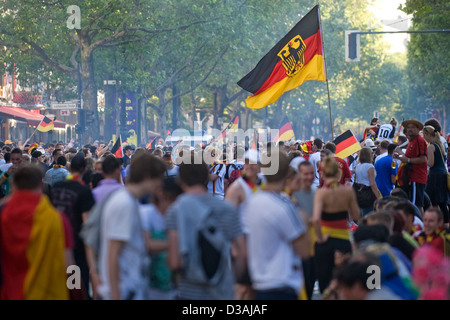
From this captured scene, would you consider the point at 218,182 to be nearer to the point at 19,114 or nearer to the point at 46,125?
the point at 46,125

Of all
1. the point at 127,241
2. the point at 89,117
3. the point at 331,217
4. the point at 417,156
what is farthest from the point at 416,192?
the point at 89,117

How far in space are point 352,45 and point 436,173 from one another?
448 inches

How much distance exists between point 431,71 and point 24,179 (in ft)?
129

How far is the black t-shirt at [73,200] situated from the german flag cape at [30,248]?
5.90 feet

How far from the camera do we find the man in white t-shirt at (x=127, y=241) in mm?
5484

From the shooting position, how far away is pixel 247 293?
747 cm

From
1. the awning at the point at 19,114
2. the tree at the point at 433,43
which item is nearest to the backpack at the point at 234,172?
the tree at the point at 433,43

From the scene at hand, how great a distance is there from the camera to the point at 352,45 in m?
24.7

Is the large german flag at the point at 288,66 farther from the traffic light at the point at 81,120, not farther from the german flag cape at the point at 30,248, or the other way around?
the traffic light at the point at 81,120

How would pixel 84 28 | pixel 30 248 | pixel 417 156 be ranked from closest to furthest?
pixel 30 248, pixel 417 156, pixel 84 28

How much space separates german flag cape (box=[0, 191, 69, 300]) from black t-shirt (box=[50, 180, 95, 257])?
1.80m

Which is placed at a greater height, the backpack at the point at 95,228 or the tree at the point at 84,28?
the tree at the point at 84,28

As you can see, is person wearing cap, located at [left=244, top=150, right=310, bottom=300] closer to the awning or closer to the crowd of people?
the crowd of people

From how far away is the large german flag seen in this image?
49.8ft
